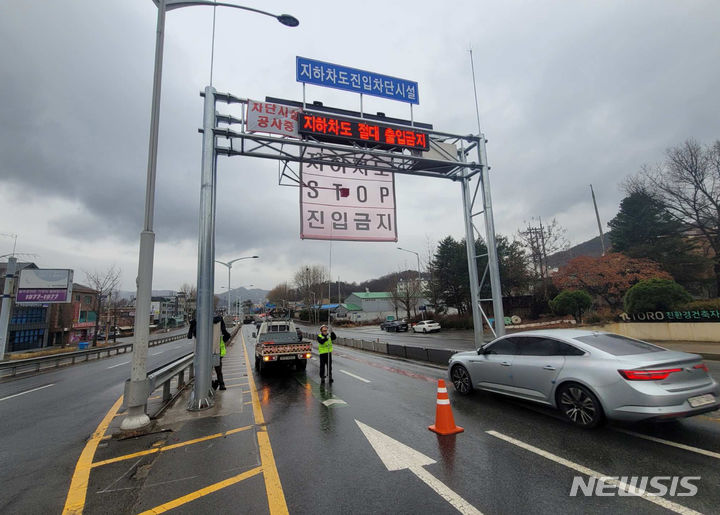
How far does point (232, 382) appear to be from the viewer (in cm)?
1039

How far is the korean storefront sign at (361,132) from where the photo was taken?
8.85m

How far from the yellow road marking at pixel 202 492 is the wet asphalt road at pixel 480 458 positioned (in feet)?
1.33

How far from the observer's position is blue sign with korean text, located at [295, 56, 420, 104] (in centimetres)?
939

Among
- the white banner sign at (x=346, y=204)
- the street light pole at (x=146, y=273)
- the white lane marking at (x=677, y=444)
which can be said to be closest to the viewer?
the white lane marking at (x=677, y=444)

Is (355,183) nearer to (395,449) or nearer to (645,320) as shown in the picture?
(395,449)

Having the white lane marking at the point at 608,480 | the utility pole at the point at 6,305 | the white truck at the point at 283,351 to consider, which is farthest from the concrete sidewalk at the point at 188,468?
the utility pole at the point at 6,305

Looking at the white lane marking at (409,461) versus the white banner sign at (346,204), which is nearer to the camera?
the white lane marking at (409,461)

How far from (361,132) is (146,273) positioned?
640 cm

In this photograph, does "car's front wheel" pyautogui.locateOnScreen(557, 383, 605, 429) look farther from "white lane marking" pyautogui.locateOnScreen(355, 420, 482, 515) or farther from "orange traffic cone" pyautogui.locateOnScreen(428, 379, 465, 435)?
"white lane marking" pyautogui.locateOnScreen(355, 420, 482, 515)

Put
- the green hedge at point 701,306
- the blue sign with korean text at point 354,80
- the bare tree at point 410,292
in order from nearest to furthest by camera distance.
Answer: the blue sign with korean text at point 354,80, the green hedge at point 701,306, the bare tree at point 410,292

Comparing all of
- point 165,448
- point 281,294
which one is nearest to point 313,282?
point 281,294

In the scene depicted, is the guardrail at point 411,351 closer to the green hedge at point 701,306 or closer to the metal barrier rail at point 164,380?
the metal barrier rail at point 164,380

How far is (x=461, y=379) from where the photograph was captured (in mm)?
7613

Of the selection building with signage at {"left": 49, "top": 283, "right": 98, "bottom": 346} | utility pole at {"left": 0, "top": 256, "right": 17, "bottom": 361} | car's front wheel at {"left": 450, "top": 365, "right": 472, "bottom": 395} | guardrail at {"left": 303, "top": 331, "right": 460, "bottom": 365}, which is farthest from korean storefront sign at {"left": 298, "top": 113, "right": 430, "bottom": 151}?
A: building with signage at {"left": 49, "top": 283, "right": 98, "bottom": 346}
